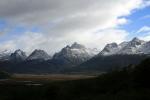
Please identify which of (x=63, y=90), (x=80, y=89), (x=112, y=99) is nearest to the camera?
(x=112, y=99)

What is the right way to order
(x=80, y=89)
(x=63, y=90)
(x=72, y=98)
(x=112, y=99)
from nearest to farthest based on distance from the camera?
(x=112, y=99) → (x=72, y=98) → (x=63, y=90) → (x=80, y=89)

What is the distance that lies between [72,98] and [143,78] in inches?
555

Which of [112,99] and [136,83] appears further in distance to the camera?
[136,83]

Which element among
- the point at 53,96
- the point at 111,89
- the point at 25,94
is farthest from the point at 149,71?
the point at 25,94

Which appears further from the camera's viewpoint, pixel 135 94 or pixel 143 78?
pixel 143 78

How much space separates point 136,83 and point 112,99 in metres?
11.9

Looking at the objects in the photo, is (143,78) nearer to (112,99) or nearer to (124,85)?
(124,85)

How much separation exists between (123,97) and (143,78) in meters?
11.1

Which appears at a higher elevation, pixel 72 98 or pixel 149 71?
pixel 149 71

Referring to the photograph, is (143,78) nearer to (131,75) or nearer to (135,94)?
(131,75)

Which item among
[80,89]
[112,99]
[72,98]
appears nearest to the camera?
[112,99]

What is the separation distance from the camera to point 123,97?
198 ft

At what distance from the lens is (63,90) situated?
73125 mm

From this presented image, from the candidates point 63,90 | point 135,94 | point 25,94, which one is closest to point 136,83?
point 135,94
